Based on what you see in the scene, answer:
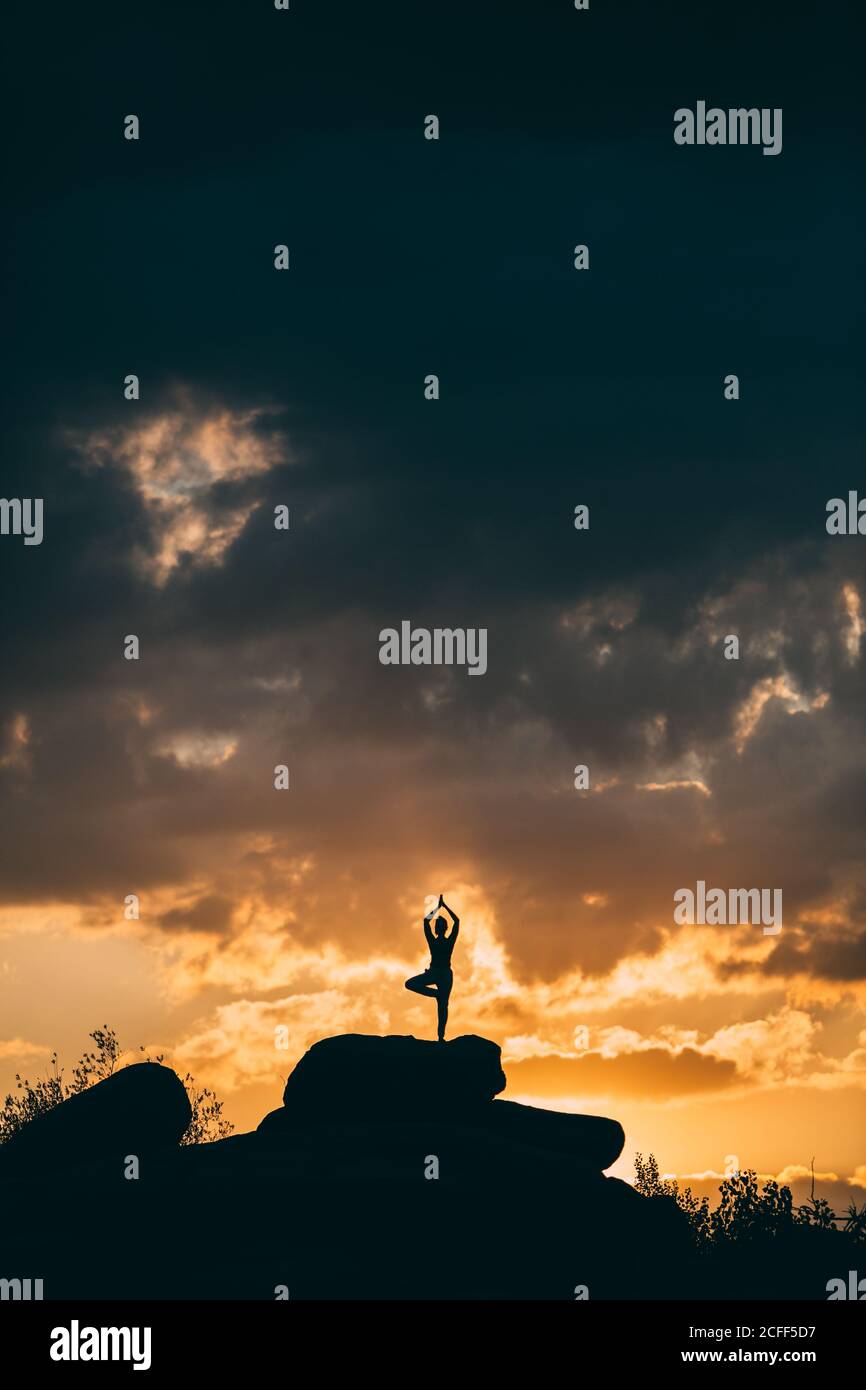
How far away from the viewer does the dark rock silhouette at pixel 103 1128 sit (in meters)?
46.1

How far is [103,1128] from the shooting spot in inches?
1826

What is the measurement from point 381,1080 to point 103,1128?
864 cm

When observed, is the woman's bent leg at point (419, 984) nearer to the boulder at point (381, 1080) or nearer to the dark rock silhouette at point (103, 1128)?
the boulder at point (381, 1080)

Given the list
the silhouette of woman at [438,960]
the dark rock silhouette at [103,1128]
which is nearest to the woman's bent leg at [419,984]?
the silhouette of woman at [438,960]

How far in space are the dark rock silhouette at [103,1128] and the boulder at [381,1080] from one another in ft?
13.4

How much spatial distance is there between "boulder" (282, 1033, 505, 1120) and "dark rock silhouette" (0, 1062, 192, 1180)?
4.08m

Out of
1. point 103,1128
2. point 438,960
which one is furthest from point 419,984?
point 103,1128

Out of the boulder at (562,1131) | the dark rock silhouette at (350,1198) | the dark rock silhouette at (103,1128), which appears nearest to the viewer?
the dark rock silhouette at (350,1198)

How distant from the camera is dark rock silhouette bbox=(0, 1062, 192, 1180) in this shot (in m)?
46.1
